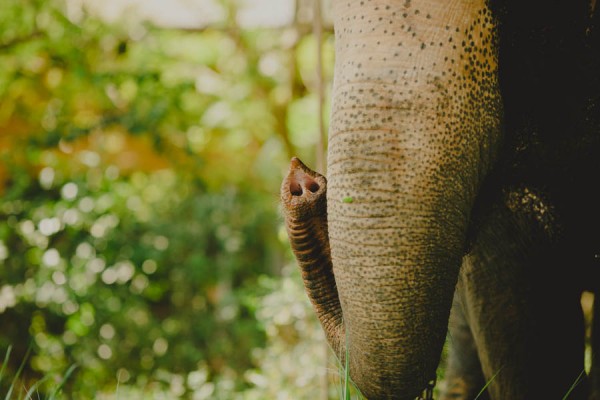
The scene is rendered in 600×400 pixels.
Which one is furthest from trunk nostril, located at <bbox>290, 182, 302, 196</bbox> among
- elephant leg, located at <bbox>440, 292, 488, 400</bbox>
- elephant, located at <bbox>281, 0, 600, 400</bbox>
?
elephant leg, located at <bbox>440, 292, 488, 400</bbox>

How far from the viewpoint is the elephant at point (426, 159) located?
144 cm

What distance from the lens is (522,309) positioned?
7.39 ft

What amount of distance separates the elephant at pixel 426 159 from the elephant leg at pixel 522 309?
0.39 ft

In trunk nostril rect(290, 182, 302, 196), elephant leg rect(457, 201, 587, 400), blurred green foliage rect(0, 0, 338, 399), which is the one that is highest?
trunk nostril rect(290, 182, 302, 196)

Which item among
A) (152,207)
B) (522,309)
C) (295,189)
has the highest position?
(295,189)

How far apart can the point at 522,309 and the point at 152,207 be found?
444 cm

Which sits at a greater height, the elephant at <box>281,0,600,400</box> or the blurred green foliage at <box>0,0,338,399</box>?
the elephant at <box>281,0,600,400</box>

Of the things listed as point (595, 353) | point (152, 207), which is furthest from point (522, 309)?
point (152, 207)

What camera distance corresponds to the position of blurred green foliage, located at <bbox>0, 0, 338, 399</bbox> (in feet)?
16.3

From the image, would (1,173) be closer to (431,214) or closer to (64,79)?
(64,79)

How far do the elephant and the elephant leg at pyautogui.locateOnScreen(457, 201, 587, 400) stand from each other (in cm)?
12

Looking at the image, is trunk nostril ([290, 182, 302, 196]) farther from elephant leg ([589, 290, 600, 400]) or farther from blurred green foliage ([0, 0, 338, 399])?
blurred green foliage ([0, 0, 338, 399])

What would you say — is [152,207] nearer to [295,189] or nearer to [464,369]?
[464,369]

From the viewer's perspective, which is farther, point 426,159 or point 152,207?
point 152,207
